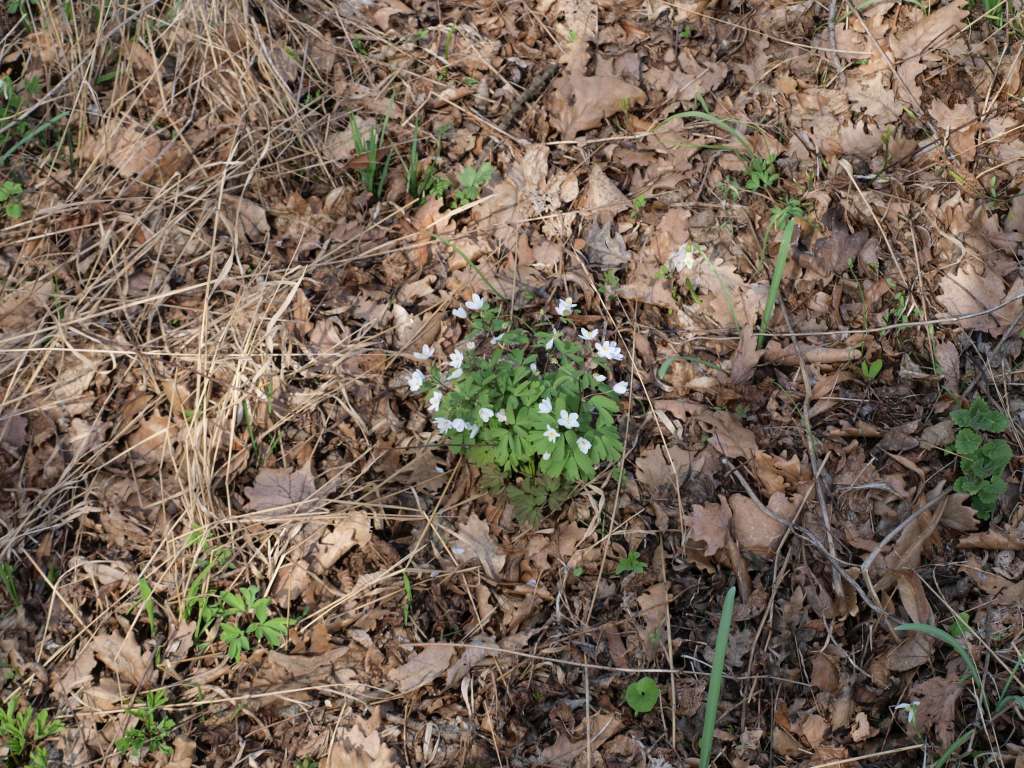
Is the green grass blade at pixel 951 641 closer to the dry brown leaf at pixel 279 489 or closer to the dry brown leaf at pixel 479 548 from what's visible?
the dry brown leaf at pixel 479 548

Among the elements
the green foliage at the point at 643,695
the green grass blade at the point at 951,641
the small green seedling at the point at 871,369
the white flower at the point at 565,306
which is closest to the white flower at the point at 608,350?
the white flower at the point at 565,306

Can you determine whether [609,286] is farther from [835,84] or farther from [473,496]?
[835,84]

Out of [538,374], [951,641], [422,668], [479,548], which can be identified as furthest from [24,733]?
[951,641]

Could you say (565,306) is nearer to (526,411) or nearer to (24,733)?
(526,411)

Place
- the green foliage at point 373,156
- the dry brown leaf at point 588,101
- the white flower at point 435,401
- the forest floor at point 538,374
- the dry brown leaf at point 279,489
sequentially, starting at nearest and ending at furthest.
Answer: the forest floor at point 538,374 → the white flower at point 435,401 → the dry brown leaf at point 279,489 → the green foliage at point 373,156 → the dry brown leaf at point 588,101

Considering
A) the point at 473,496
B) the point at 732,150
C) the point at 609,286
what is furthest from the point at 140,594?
the point at 732,150

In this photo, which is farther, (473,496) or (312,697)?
(473,496)

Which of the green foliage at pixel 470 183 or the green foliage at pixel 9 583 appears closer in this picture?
the green foliage at pixel 9 583
